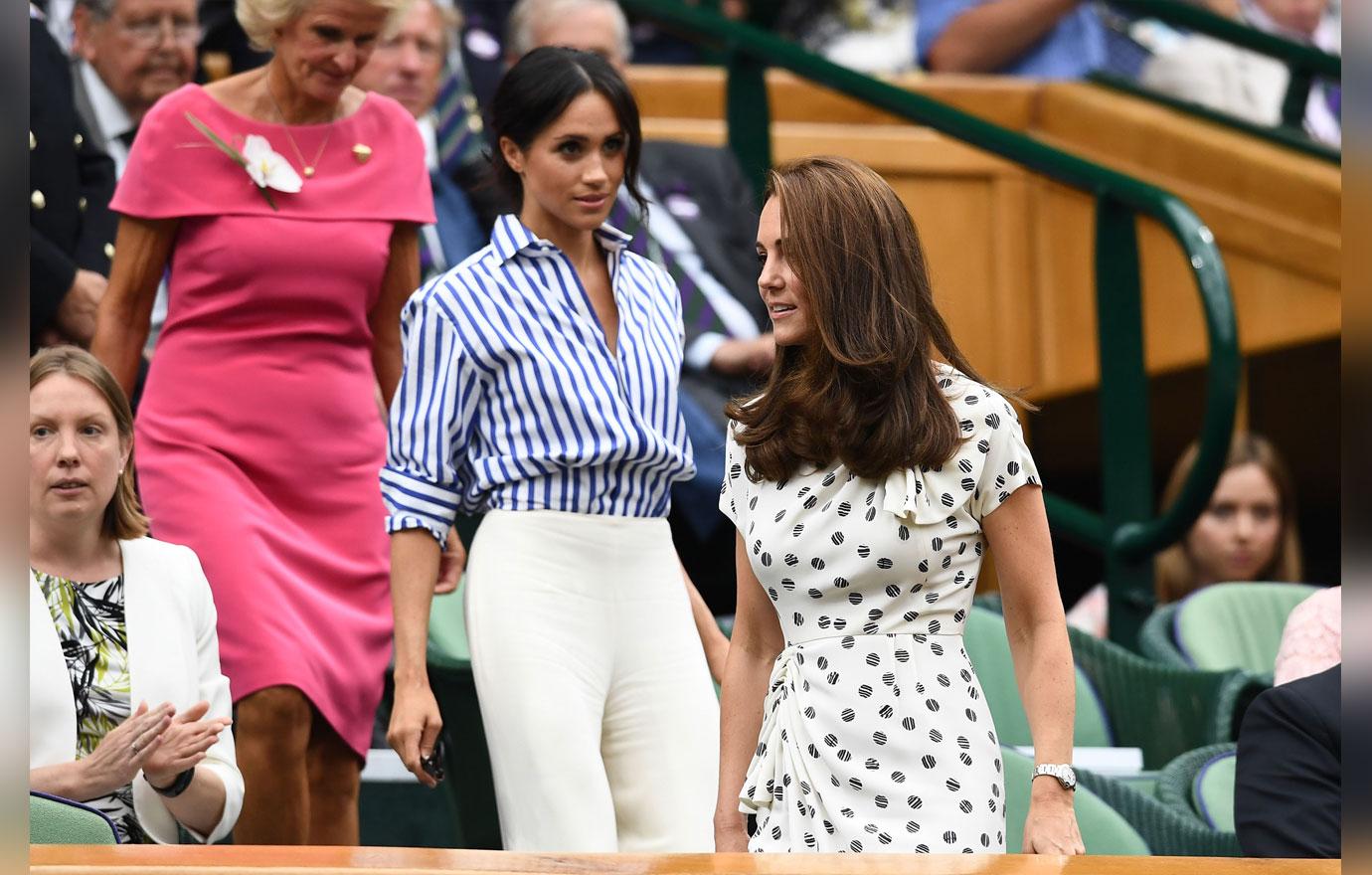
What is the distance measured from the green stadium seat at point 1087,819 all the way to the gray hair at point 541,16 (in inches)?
91.7

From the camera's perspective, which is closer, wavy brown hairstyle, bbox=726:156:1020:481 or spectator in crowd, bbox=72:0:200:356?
wavy brown hairstyle, bbox=726:156:1020:481

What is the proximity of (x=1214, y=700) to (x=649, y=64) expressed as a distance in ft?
11.4

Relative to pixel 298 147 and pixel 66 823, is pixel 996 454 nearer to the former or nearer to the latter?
pixel 66 823

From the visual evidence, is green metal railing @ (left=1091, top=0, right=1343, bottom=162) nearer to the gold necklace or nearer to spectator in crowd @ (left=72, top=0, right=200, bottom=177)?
spectator in crowd @ (left=72, top=0, right=200, bottom=177)

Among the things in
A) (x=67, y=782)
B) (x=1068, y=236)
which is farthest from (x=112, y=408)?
(x=1068, y=236)

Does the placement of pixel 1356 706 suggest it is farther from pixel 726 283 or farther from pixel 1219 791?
pixel 726 283

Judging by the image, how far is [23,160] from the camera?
93cm

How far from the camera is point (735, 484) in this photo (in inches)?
95.7

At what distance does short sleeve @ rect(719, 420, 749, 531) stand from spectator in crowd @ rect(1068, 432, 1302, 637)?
3156mm

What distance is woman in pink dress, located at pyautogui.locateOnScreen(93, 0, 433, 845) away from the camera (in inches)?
125

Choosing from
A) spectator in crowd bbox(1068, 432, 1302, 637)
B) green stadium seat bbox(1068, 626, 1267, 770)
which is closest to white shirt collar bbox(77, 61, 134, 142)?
green stadium seat bbox(1068, 626, 1267, 770)

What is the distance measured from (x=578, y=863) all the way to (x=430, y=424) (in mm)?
1113

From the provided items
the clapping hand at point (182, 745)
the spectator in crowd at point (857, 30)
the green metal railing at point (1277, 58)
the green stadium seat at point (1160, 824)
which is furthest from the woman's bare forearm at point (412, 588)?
the spectator in crowd at point (857, 30)

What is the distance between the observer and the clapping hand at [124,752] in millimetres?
2633
